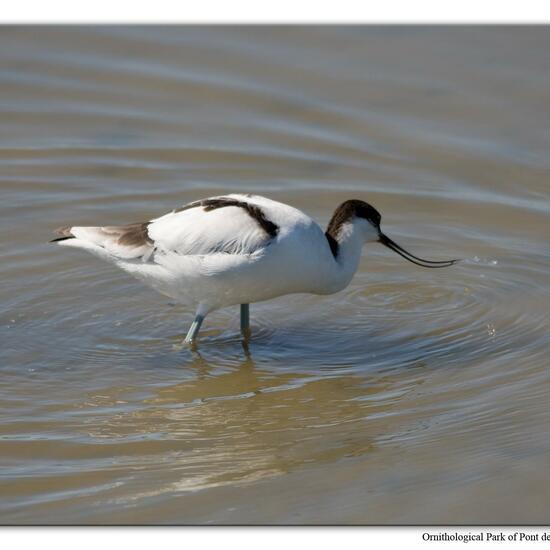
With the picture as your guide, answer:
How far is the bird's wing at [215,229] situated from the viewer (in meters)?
7.98

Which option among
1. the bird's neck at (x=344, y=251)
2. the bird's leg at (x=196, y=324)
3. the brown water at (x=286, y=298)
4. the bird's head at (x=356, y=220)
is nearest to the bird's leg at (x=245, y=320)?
the brown water at (x=286, y=298)

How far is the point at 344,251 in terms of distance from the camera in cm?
848

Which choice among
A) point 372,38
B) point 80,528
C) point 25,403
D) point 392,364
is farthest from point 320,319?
point 372,38

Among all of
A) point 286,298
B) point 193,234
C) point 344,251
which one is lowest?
point 286,298

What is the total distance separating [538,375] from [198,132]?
5241 millimetres

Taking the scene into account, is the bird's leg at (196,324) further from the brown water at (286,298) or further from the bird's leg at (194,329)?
the brown water at (286,298)

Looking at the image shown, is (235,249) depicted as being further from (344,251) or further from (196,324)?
(344,251)

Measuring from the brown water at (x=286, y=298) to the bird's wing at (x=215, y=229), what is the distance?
0.85 metres

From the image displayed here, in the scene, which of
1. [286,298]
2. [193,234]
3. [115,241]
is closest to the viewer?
[193,234]

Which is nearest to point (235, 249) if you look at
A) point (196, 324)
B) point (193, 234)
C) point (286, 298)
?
point (193, 234)

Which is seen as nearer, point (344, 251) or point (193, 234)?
point (193, 234)

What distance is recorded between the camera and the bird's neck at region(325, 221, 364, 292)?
841cm

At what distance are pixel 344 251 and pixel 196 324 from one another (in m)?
1.17

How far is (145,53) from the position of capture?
13.4 metres
